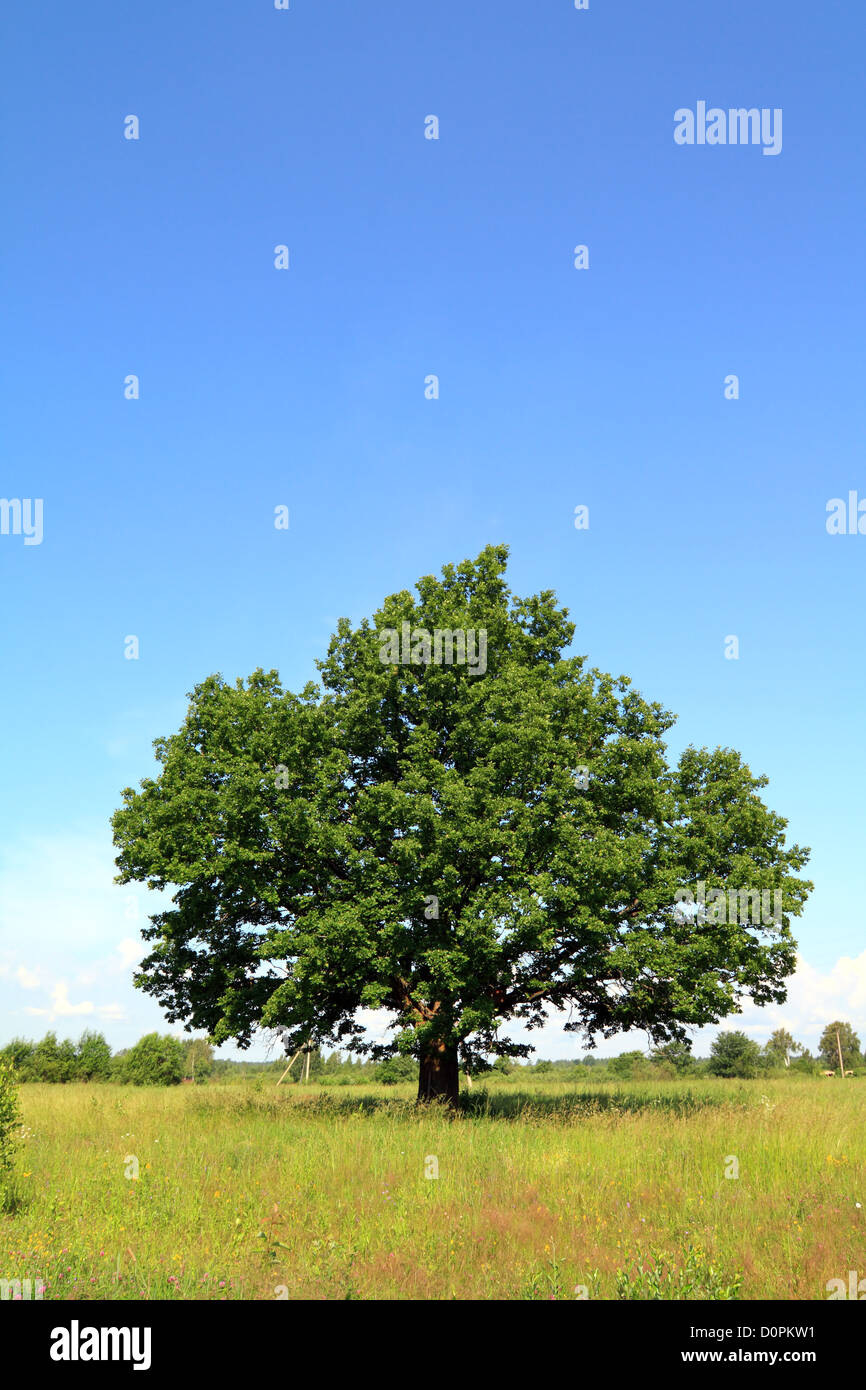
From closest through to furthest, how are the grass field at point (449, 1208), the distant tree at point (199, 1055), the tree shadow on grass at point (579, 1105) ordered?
the grass field at point (449, 1208) < the tree shadow on grass at point (579, 1105) < the distant tree at point (199, 1055)

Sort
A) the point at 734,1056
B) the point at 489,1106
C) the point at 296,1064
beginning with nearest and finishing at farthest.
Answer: the point at 489,1106
the point at 296,1064
the point at 734,1056

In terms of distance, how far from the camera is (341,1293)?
8.48m

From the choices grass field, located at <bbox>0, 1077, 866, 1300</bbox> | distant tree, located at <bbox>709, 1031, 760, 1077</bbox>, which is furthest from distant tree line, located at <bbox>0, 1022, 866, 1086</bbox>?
grass field, located at <bbox>0, 1077, 866, 1300</bbox>

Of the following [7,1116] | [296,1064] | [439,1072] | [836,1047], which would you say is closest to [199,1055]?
[296,1064]

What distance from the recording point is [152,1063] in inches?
2058

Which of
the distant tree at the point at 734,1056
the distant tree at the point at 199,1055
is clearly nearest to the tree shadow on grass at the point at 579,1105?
the distant tree at the point at 734,1056

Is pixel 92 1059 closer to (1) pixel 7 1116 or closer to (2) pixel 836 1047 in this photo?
(1) pixel 7 1116

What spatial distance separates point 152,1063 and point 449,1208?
47262 mm

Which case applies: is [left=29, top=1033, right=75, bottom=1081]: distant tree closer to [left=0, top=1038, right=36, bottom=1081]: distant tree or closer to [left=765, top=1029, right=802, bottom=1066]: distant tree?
[left=0, top=1038, right=36, bottom=1081]: distant tree

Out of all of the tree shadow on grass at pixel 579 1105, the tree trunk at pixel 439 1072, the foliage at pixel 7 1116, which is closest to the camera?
the foliage at pixel 7 1116

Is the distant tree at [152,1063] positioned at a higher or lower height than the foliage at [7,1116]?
lower

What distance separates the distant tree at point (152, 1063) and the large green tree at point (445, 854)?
32.2m

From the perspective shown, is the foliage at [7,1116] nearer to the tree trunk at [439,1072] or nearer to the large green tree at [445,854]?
the large green tree at [445,854]

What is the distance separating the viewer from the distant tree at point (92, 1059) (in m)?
54.4
